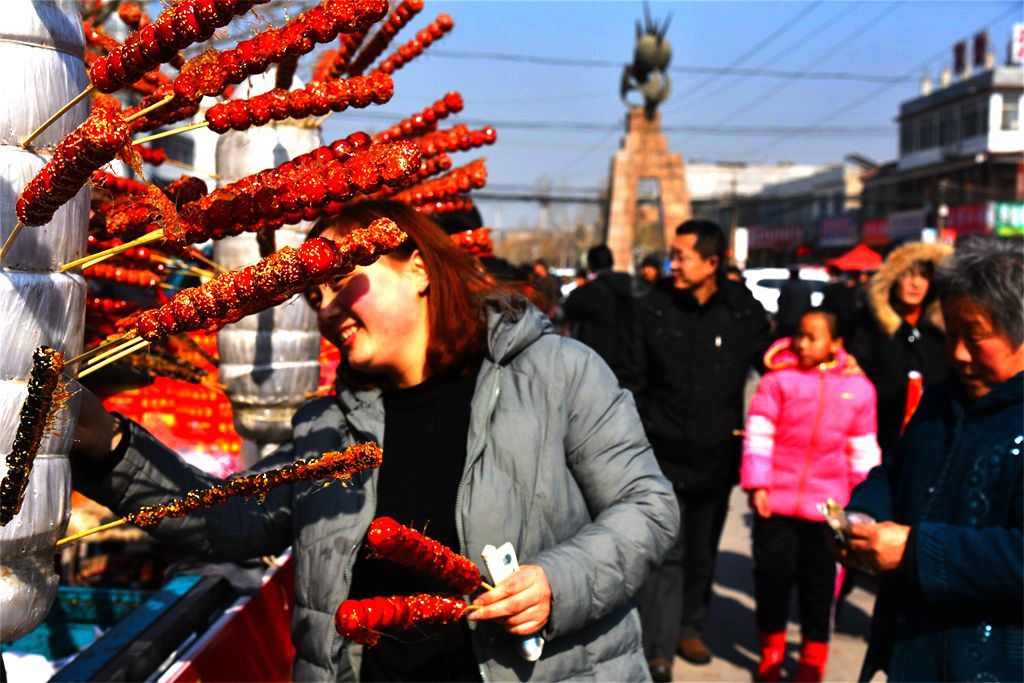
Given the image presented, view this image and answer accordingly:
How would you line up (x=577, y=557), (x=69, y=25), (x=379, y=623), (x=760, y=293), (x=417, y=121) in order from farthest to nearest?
1. (x=760, y=293)
2. (x=417, y=121)
3. (x=577, y=557)
4. (x=379, y=623)
5. (x=69, y=25)

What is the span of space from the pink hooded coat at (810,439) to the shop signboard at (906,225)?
45273 mm

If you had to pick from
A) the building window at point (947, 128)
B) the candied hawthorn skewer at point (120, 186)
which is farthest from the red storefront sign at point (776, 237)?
the candied hawthorn skewer at point (120, 186)

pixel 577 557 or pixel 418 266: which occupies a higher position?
pixel 418 266

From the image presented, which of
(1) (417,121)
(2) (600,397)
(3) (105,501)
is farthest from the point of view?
(1) (417,121)

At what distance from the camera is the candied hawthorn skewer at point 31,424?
1.26 meters

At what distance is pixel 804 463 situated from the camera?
16.9ft

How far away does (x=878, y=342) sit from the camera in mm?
5789

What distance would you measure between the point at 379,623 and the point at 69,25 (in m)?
0.95

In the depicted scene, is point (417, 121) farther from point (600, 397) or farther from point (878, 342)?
point (878, 342)

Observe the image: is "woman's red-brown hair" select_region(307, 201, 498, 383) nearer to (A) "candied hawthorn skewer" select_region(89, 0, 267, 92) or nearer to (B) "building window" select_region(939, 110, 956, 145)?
(A) "candied hawthorn skewer" select_region(89, 0, 267, 92)

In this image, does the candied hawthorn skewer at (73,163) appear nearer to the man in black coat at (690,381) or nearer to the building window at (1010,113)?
the man in black coat at (690,381)

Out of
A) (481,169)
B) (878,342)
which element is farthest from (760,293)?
(481,169)

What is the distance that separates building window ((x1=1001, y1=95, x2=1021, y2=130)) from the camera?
5153 centimetres

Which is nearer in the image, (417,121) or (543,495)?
(543,495)
